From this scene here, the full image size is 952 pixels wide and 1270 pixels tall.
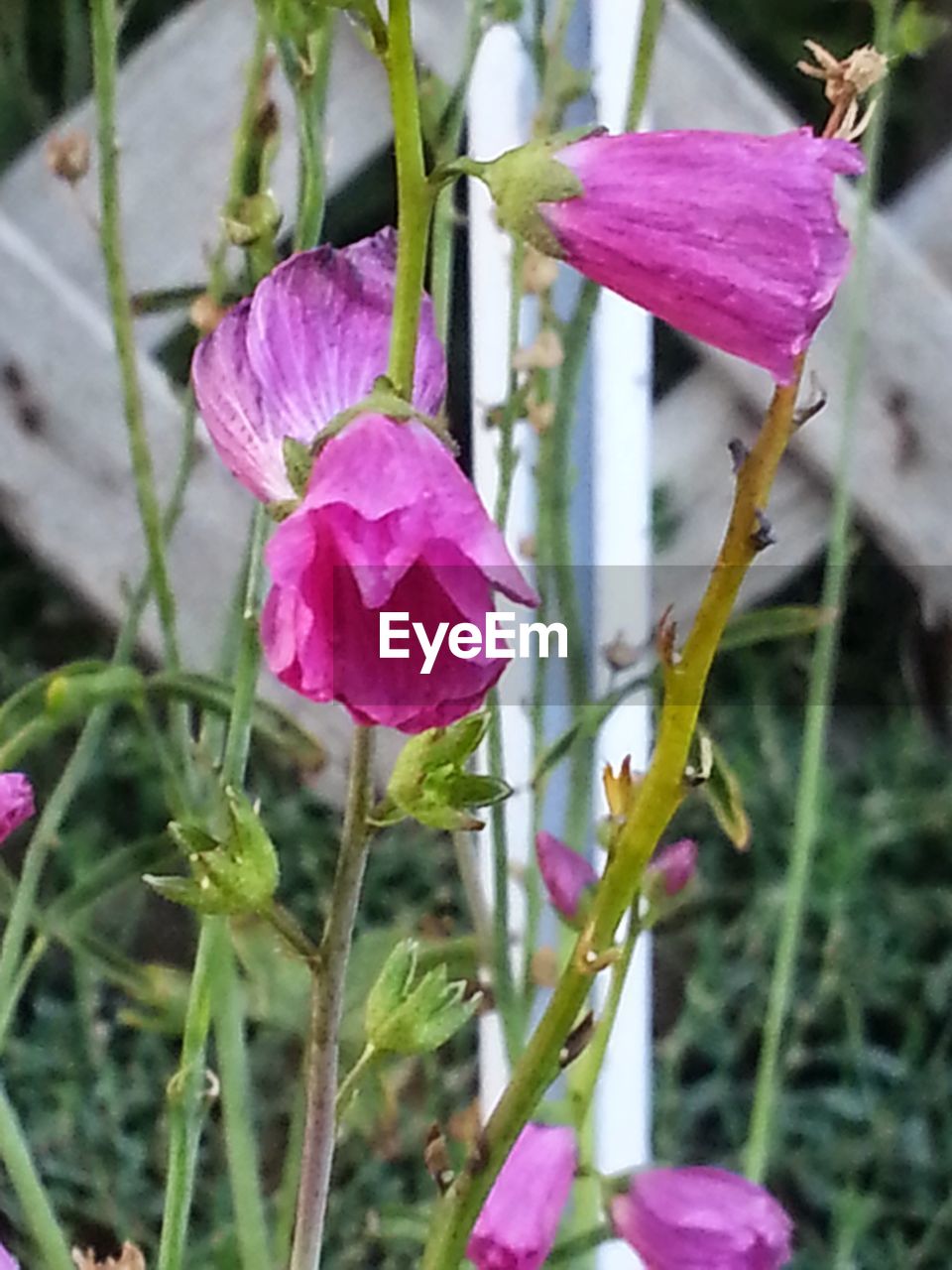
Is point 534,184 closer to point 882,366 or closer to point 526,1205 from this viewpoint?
point 526,1205

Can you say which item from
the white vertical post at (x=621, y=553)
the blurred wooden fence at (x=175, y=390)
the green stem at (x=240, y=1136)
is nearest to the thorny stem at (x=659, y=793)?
the green stem at (x=240, y=1136)

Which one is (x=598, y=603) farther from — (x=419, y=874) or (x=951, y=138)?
(x=951, y=138)

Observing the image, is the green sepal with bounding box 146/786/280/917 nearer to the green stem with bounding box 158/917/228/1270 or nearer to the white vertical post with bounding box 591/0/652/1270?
the green stem with bounding box 158/917/228/1270

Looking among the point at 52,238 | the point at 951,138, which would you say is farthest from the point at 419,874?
the point at 951,138

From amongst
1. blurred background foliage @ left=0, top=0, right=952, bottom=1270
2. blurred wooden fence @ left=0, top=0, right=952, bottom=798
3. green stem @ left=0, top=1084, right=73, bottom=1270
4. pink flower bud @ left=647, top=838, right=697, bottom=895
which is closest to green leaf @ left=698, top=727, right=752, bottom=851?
pink flower bud @ left=647, top=838, right=697, bottom=895

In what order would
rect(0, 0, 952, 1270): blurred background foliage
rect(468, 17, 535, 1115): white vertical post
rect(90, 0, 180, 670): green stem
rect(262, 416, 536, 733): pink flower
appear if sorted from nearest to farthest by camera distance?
rect(262, 416, 536, 733): pink flower → rect(90, 0, 180, 670): green stem → rect(468, 17, 535, 1115): white vertical post → rect(0, 0, 952, 1270): blurred background foliage

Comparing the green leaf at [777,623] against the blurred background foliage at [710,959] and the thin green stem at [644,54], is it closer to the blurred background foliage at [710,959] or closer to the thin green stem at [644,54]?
the thin green stem at [644,54]
